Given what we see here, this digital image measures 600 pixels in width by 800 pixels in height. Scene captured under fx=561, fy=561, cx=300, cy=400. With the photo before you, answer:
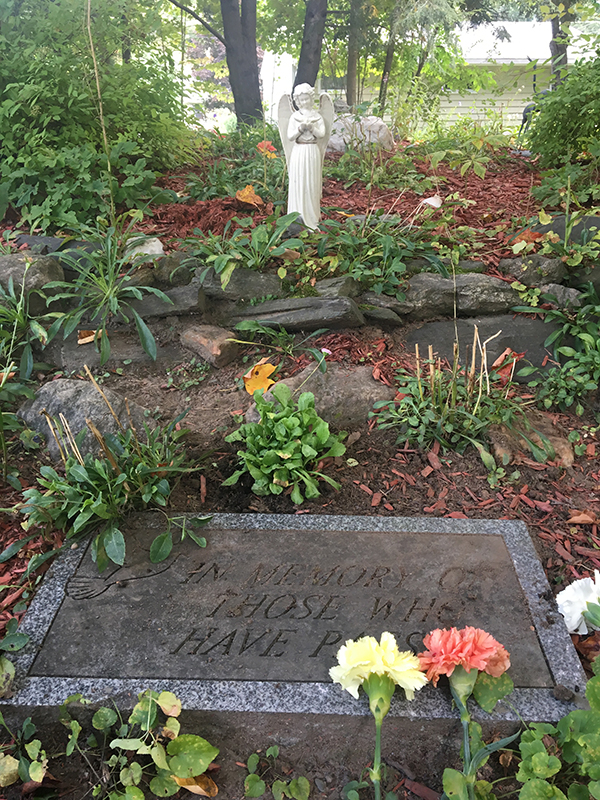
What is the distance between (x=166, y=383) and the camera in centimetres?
334

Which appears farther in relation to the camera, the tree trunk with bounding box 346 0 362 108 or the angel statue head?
the tree trunk with bounding box 346 0 362 108

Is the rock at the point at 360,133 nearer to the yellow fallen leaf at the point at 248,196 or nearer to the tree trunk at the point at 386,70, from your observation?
the tree trunk at the point at 386,70

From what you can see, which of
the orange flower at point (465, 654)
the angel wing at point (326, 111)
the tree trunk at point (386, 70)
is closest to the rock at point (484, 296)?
the angel wing at point (326, 111)

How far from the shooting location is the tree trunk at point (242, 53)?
519cm

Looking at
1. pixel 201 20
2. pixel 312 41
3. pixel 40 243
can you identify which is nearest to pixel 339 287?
pixel 40 243

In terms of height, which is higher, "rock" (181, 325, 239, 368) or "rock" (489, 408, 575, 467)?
"rock" (181, 325, 239, 368)

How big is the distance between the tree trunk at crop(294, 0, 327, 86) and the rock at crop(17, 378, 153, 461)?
12.8 ft

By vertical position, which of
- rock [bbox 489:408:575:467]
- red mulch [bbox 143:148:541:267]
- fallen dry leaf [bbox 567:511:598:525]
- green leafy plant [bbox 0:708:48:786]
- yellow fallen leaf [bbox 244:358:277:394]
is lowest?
green leafy plant [bbox 0:708:48:786]

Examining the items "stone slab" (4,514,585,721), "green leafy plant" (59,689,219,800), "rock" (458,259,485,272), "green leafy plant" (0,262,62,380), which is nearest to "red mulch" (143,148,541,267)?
"rock" (458,259,485,272)

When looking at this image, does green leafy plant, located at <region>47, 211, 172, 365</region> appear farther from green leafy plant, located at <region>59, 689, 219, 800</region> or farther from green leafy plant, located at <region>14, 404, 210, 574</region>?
green leafy plant, located at <region>59, 689, 219, 800</region>

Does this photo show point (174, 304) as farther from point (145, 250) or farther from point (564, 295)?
point (564, 295)

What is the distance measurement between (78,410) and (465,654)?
6.78 ft

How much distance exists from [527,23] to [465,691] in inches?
266

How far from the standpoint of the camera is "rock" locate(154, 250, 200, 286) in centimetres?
366
